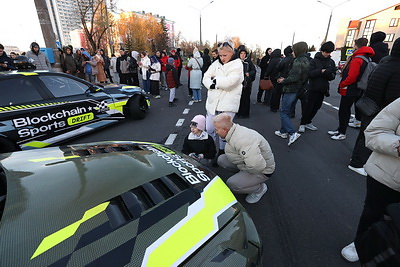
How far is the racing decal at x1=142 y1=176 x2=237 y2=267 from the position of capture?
0.89 metres

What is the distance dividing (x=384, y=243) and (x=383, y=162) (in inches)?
27.4

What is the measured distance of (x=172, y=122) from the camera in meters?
5.42

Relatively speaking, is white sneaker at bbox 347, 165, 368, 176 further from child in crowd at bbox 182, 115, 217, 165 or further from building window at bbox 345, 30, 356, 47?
building window at bbox 345, 30, 356, 47

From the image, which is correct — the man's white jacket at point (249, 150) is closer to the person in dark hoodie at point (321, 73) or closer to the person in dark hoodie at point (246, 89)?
the person in dark hoodie at point (321, 73)

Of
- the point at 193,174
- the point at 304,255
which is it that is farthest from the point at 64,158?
the point at 304,255

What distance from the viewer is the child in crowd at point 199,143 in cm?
283

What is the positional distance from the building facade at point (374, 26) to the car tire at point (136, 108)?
47939 mm

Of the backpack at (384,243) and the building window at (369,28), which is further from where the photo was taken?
the building window at (369,28)

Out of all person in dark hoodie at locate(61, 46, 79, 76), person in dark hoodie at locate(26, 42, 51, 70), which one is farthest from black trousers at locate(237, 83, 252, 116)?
person in dark hoodie at locate(61, 46, 79, 76)

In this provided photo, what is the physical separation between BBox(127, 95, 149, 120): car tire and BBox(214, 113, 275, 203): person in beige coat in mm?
3535

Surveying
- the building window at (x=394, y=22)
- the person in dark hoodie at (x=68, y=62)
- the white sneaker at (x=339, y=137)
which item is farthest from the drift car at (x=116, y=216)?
the building window at (x=394, y=22)

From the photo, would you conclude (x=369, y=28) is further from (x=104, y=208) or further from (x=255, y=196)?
(x=104, y=208)

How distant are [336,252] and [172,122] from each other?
4262 millimetres

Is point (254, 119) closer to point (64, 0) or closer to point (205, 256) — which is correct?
point (205, 256)
